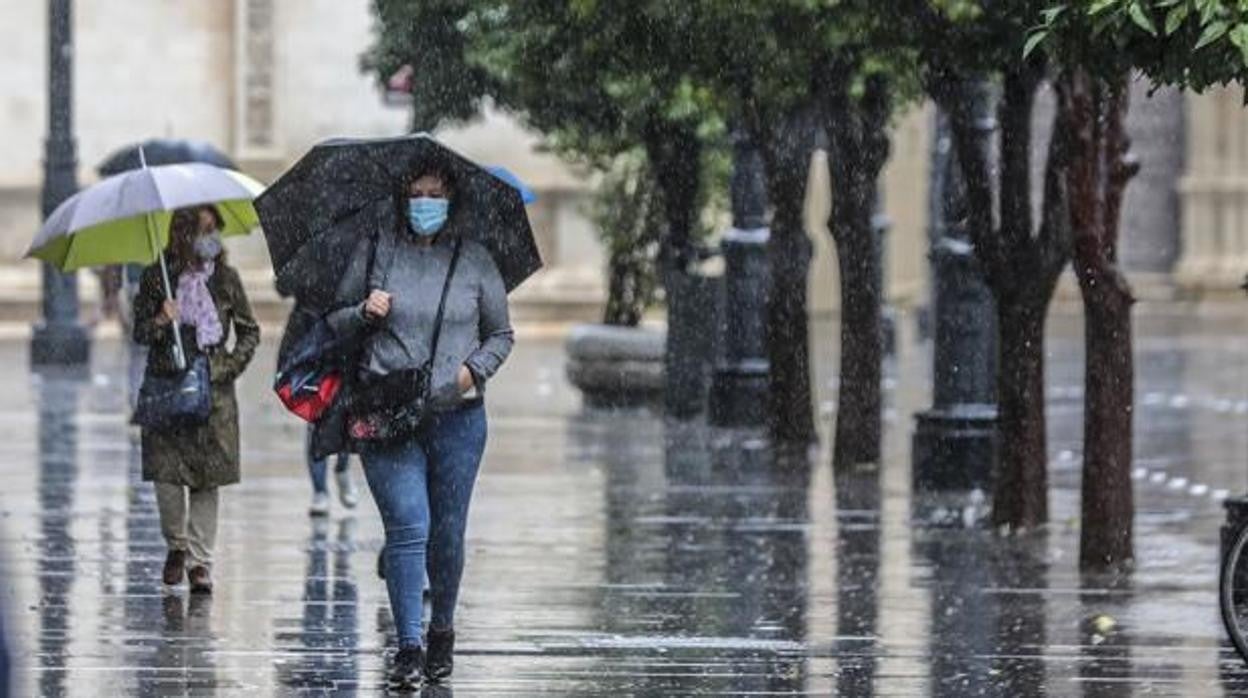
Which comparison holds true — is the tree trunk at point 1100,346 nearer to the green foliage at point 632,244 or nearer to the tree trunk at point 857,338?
the tree trunk at point 857,338

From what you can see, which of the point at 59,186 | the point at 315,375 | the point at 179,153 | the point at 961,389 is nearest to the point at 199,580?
the point at 315,375

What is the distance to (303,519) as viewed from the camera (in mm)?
17328

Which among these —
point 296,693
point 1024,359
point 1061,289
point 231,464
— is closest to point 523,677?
point 296,693

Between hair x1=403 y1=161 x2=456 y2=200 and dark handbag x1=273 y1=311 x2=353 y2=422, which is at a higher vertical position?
hair x1=403 y1=161 x2=456 y2=200

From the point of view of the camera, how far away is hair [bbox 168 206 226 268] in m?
13.9

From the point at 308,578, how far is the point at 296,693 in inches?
134

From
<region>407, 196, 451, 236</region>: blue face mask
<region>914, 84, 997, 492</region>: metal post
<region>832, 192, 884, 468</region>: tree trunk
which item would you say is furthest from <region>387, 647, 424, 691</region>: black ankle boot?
<region>832, 192, 884, 468</region>: tree trunk

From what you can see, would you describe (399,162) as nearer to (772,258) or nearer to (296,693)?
(296,693)

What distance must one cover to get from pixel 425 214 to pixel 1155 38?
2442 mm

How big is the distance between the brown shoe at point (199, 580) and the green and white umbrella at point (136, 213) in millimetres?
794

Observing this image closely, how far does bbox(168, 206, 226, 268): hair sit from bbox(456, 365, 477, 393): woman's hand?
2.96m

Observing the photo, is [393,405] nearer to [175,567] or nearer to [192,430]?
[192,430]

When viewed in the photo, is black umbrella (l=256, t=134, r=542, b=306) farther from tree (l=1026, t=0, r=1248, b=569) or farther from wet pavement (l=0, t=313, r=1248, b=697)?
tree (l=1026, t=0, r=1248, b=569)

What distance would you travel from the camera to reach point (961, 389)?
1939cm
